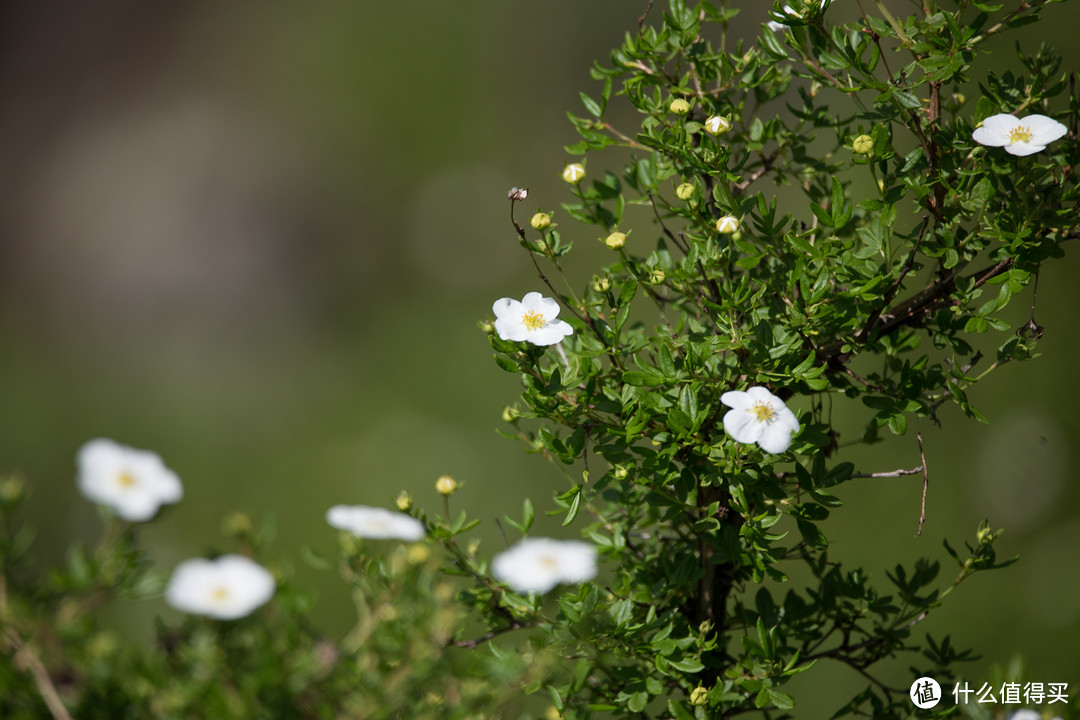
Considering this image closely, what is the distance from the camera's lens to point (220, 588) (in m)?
0.50

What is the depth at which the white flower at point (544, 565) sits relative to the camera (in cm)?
54

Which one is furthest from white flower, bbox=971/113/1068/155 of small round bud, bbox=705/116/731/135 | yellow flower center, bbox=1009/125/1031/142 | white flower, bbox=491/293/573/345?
white flower, bbox=491/293/573/345

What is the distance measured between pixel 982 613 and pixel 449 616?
45.4 inches

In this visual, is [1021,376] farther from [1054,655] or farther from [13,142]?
[13,142]

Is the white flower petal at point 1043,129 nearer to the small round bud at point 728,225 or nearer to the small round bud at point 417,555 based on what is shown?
the small round bud at point 728,225

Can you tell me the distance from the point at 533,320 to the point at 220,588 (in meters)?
0.25

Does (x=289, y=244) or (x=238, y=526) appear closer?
(x=238, y=526)

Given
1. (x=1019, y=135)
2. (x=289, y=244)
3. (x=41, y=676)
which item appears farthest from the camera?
(x=289, y=244)

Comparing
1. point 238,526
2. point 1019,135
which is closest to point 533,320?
point 238,526

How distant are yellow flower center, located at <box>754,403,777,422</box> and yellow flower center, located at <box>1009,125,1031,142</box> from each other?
9.3 inches

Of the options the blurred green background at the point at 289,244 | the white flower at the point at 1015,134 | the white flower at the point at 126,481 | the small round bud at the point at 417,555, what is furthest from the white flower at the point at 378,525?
the blurred green background at the point at 289,244

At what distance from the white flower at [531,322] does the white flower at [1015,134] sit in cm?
29

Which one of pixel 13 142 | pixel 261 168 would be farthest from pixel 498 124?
pixel 13 142

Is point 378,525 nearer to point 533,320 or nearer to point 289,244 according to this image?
point 533,320
